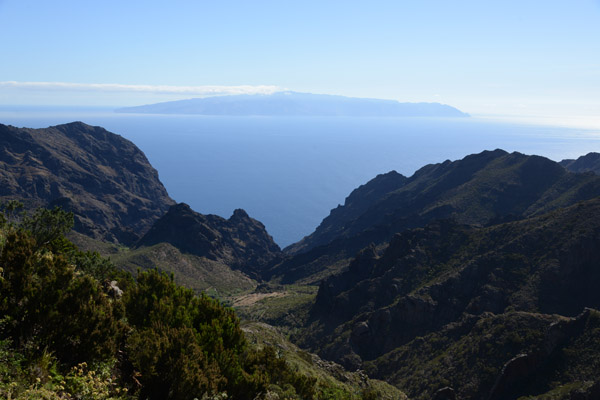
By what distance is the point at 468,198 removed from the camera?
121 metres

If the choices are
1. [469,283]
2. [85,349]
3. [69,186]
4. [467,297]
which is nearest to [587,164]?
[469,283]

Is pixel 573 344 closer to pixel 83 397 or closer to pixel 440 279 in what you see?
pixel 440 279

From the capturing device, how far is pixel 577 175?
11069 centimetres

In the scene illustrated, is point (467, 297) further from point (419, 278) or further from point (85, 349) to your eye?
point (85, 349)

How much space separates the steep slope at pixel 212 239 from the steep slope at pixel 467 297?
212 ft

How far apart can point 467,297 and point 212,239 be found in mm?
95859

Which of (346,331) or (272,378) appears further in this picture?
(346,331)

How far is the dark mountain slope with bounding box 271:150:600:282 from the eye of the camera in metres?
108

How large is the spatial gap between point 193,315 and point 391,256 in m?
73.6

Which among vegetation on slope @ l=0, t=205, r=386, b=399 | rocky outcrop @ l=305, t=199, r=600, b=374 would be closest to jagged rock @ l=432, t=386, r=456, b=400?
rocky outcrop @ l=305, t=199, r=600, b=374

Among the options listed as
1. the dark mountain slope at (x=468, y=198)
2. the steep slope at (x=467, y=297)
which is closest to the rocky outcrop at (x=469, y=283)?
the steep slope at (x=467, y=297)

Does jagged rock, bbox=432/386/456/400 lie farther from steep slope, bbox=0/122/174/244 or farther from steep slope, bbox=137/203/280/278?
steep slope, bbox=0/122/174/244

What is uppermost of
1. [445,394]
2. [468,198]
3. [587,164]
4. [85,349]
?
[587,164]

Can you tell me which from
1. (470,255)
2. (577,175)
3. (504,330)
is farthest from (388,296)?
(577,175)
